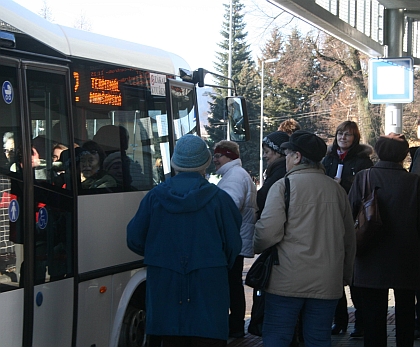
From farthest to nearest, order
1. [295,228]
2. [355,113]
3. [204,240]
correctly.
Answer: [355,113] → [295,228] → [204,240]

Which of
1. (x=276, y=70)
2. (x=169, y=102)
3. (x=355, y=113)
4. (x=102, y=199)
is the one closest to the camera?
(x=102, y=199)

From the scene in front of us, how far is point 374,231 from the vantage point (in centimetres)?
565

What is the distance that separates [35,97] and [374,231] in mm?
2757

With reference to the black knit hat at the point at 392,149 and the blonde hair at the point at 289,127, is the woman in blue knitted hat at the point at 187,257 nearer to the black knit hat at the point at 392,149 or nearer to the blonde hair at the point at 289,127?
the black knit hat at the point at 392,149

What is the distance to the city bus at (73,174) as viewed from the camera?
4.56 meters

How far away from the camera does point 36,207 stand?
4719 millimetres

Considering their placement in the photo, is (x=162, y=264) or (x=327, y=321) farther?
(x=327, y=321)

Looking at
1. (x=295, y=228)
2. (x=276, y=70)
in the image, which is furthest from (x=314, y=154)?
(x=276, y=70)

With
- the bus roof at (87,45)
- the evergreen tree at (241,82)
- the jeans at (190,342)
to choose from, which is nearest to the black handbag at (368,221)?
the jeans at (190,342)

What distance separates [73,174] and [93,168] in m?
0.31

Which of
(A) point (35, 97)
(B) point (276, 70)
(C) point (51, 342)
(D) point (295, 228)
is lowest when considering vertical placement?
(C) point (51, 342)

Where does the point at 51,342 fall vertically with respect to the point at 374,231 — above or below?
below

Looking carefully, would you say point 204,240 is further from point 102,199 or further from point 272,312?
point 102,199

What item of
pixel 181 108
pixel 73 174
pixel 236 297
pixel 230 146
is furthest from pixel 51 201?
pixel 236 297
